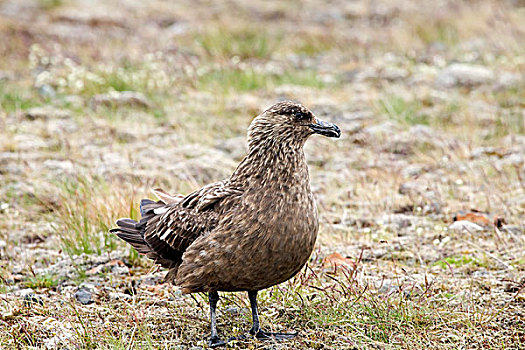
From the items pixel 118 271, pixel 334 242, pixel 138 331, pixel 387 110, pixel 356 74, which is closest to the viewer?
pixel 138 331

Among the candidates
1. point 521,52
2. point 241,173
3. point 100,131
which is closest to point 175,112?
point 100,131

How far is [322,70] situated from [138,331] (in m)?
8.63

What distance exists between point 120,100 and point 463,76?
17.6 feet

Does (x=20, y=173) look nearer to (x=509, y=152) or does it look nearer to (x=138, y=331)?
(x=138, y=331)

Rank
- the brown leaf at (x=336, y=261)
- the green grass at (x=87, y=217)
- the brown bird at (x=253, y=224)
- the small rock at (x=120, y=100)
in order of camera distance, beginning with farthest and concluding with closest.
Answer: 1. the small rock at (x=120, y=100)
2. the green grass at (x=87, y=217)
3. the brown leaf at (x=336, y=261)
4. the brown bird at (x=253, y=224)

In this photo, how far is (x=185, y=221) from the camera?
438cm

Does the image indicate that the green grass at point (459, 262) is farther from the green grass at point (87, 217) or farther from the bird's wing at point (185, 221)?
the green grass at point (87, 217)

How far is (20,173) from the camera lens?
7477 mm

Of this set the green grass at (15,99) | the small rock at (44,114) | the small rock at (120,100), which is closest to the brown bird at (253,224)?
the small rock at (44,114)

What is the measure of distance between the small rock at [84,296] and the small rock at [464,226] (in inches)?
119

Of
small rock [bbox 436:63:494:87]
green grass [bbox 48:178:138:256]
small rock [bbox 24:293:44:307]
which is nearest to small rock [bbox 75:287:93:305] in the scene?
small rock [bbox 24:293:44:307]

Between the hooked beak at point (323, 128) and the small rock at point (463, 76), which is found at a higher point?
the hooked beak at point (323, 128)

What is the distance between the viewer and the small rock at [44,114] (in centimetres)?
916

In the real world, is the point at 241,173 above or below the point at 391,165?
above
